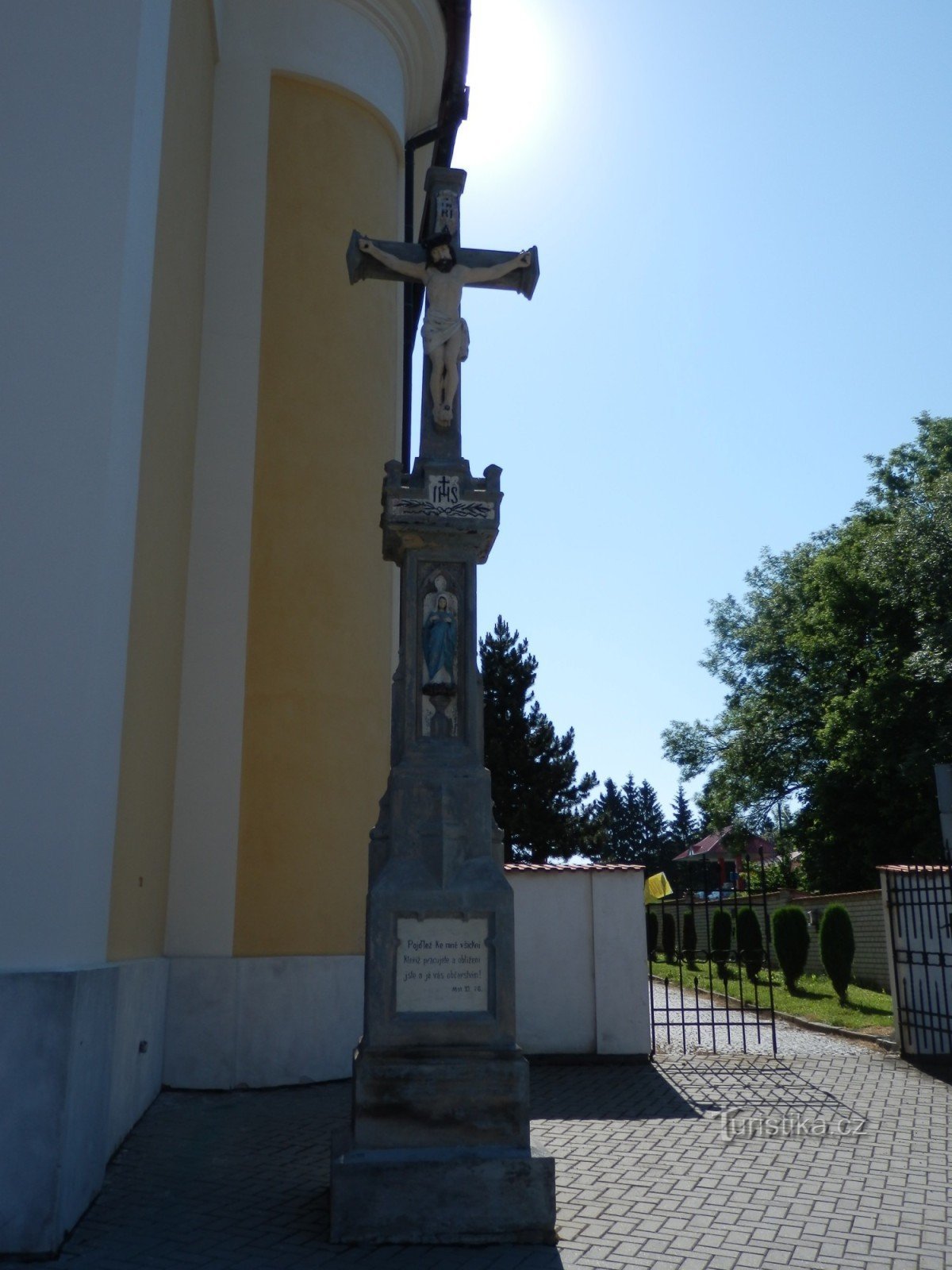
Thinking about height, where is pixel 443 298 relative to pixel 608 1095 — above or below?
above

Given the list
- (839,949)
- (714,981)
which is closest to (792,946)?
(839,949)

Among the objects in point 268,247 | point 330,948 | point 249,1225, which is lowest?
point 249,1225

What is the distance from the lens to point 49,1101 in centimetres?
556

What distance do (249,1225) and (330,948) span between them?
5711 mm

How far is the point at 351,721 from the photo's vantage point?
39.9 feet

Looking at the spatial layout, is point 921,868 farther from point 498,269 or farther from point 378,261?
point 378,261

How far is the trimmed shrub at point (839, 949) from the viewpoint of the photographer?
1761 cm

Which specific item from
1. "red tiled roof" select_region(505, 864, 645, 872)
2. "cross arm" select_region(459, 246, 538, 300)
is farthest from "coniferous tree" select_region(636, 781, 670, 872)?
"cross arm" select_region(459, 246, 538, 300)

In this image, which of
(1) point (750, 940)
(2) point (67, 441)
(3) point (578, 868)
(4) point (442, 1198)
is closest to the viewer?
(4) point (442, 1198)

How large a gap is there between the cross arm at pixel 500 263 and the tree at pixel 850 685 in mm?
17369

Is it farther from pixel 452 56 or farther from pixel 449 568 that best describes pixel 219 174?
pixel 449 568

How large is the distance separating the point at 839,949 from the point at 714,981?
632 cm

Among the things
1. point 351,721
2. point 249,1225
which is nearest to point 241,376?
point 351,721

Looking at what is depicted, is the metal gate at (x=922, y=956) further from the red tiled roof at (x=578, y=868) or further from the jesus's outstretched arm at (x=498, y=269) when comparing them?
the jesus's outstretched arm at (x=498, y=269)
